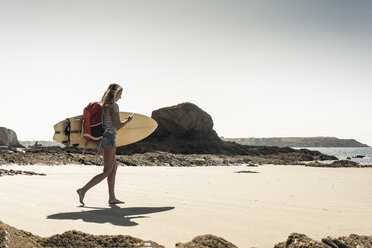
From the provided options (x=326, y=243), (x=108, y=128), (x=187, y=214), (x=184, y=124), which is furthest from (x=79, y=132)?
(x=184, y=124)

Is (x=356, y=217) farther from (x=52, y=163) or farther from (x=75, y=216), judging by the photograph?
(x=52, y=163)

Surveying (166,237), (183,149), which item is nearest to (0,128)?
(183,149)

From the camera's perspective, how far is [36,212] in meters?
4.46

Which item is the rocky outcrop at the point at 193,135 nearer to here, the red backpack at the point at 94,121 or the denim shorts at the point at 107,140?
the red backpack at the point at 94,121

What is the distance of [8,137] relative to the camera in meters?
56.9

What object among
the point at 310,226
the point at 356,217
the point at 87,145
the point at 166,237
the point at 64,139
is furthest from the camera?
the point at 64,139

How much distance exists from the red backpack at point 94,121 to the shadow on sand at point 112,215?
107cm

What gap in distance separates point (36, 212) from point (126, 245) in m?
2.10

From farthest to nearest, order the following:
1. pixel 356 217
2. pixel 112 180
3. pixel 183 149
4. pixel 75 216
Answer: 1. pixel 183 149
2. pixel 112 180
3. pixel 356 217
4. pixel 75 216

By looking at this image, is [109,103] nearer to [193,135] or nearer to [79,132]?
[79,132]

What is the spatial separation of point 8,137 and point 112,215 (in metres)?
58.6

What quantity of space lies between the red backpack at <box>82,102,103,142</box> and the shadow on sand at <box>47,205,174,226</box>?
1.07 m

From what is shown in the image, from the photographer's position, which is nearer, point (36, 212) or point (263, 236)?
point (263, 236)

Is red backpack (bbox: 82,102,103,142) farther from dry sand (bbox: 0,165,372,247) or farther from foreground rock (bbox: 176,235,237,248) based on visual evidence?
foreground rock (bbox: 176,235,237,248)
